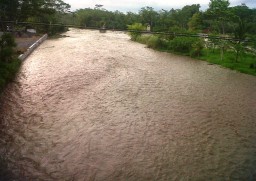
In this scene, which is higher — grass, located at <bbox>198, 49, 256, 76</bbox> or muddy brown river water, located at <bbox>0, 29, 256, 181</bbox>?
grass, located at <bbox>198, 49, 256, 76</bbox>

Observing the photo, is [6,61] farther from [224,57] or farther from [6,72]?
[224,57]

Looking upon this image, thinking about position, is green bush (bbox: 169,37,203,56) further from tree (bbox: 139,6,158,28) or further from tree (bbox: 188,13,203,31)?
tree (bbox: 139,6,158,28)

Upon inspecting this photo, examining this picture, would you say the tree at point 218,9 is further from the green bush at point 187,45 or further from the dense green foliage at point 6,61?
the dense green foliage at point 6,61

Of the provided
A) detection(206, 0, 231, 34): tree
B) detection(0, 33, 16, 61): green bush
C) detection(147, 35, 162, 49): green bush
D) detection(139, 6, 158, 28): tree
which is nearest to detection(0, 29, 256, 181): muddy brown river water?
detection(0, 33, 16, 61): green bush

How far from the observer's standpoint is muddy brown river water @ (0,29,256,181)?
26.0 feet

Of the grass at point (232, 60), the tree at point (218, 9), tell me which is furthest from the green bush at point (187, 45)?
the tree at point (218, 9)

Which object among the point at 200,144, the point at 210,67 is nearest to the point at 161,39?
the point at 210,67

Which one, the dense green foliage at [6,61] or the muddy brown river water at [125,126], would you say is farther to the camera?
the dense green foliage at [6,61]

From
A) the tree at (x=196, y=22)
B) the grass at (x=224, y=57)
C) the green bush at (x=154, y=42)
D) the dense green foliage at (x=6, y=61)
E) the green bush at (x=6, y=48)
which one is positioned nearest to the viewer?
the dense green foliage at (x=6, y=61)

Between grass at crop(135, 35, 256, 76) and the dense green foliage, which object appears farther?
grass at crop(135, 35, 256, 76)

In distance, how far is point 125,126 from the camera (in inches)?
428

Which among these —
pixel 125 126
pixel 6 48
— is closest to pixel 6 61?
pixel 6 48

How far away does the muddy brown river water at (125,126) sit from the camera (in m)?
7.93

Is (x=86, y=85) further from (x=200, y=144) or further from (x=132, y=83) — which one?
(x=200, y=144)
